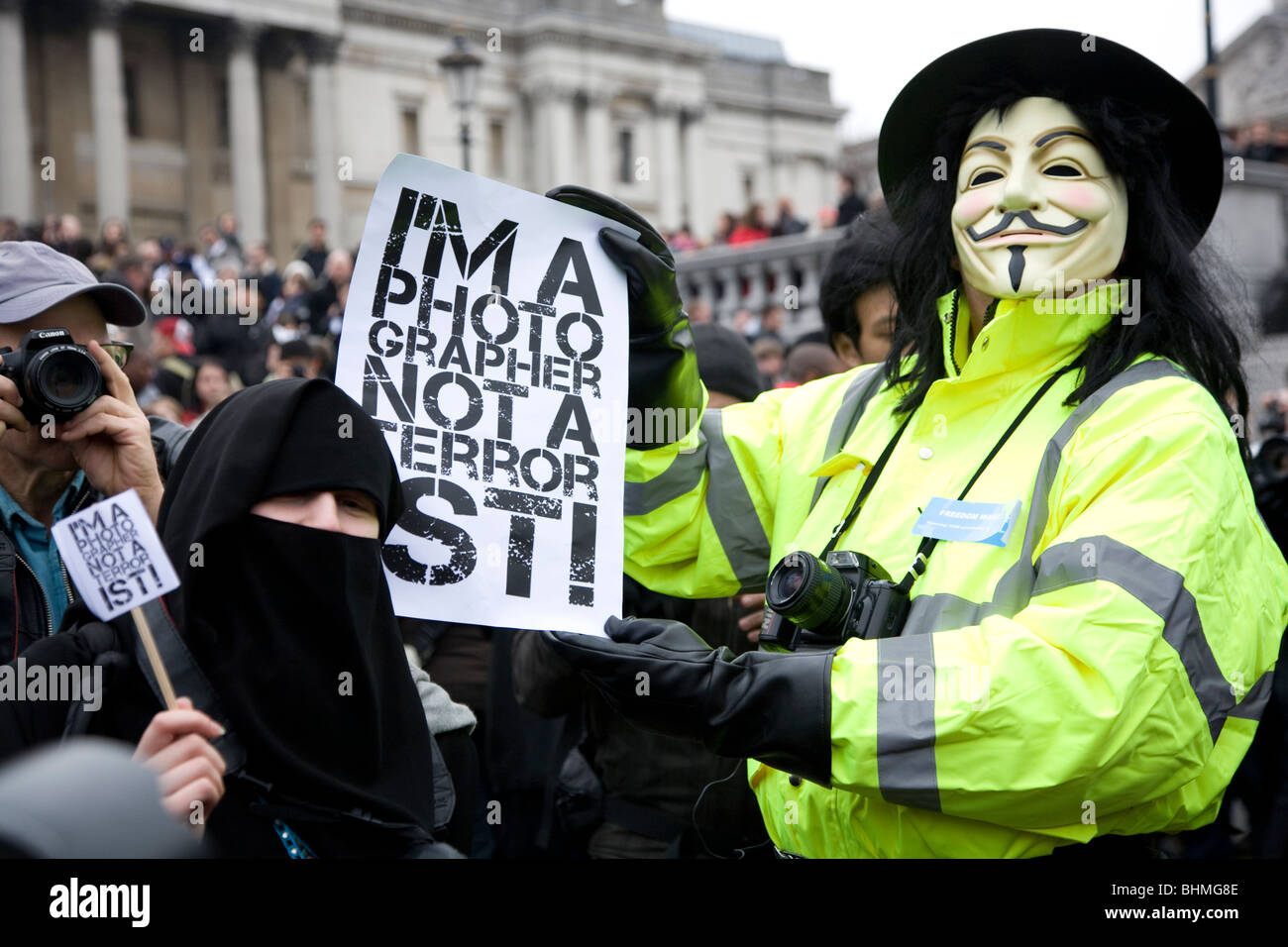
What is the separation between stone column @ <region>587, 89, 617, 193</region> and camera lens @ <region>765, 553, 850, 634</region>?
4470 cm

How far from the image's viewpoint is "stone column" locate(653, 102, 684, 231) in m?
49.1

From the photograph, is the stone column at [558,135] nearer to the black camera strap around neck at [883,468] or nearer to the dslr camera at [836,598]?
the black camera strap around neck at [883,468]

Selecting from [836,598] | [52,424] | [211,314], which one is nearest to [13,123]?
[211,314]

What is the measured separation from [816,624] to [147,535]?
996 millimetres

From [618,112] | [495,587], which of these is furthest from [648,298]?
[618,112]

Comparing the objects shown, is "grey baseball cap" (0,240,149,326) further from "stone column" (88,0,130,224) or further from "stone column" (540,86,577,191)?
"stone column" (540,86,577,191)

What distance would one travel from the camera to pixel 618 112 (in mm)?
48250

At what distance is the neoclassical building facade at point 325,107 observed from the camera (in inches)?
1415

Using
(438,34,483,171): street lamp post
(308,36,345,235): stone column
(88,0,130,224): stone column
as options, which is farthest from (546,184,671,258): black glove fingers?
(308,36,345,235): stone column

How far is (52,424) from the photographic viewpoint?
254 cm

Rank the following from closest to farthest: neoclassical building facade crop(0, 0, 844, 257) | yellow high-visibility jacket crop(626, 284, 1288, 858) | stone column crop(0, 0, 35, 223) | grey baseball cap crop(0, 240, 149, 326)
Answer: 1. yellow high-visibility jacket crop(626, 284, 1288, 858)
2. grey baseball cap crop(0, 240, 149, 326)
3. stone column crop(0, 0, 35, 223)
4. neoclassical building facade crop(0, 0, 844, 257)

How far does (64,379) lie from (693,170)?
163ft

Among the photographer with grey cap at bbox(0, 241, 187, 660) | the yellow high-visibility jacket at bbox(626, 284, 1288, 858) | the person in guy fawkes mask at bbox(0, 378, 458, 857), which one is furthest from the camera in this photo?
the photographer with grey cap at bbox(0, 241, 187, 660)
